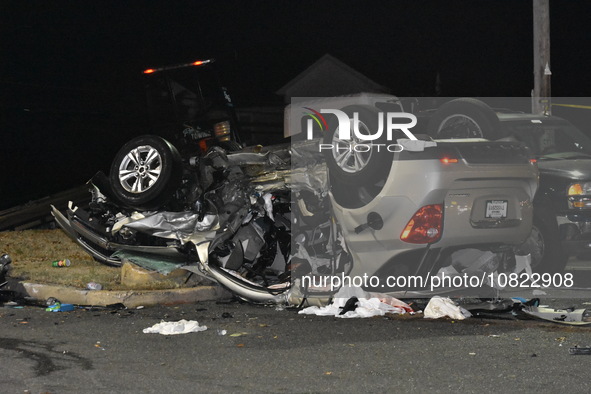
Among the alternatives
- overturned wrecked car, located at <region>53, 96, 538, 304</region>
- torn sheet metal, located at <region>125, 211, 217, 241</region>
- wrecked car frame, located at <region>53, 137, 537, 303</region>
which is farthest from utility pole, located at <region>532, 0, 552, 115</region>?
torn sheet metal, located at <region>125, 211, 217, 241</region>

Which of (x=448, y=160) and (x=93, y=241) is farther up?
(x=448, y=160)

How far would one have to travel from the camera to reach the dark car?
9.79m

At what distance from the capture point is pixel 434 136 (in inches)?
310

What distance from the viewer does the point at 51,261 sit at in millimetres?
11469

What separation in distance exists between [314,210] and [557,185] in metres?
3.51

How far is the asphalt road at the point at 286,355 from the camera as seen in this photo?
5.22 metres

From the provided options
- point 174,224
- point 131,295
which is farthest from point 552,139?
point 131,295

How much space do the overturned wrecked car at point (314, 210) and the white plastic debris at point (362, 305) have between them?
0.30 feet

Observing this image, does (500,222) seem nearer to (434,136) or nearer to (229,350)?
(434,136)

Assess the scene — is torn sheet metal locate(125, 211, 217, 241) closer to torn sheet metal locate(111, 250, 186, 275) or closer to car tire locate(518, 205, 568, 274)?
torn sheet metal locate(111, 250, 186, 275)

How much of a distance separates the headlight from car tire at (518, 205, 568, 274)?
1.19 feet

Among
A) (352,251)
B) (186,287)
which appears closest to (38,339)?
(186,287)

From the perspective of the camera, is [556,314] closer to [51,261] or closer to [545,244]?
[545,244]

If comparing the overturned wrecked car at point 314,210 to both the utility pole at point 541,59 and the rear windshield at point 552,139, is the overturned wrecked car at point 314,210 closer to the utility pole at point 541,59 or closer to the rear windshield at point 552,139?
the rear windshield at point 552,139
